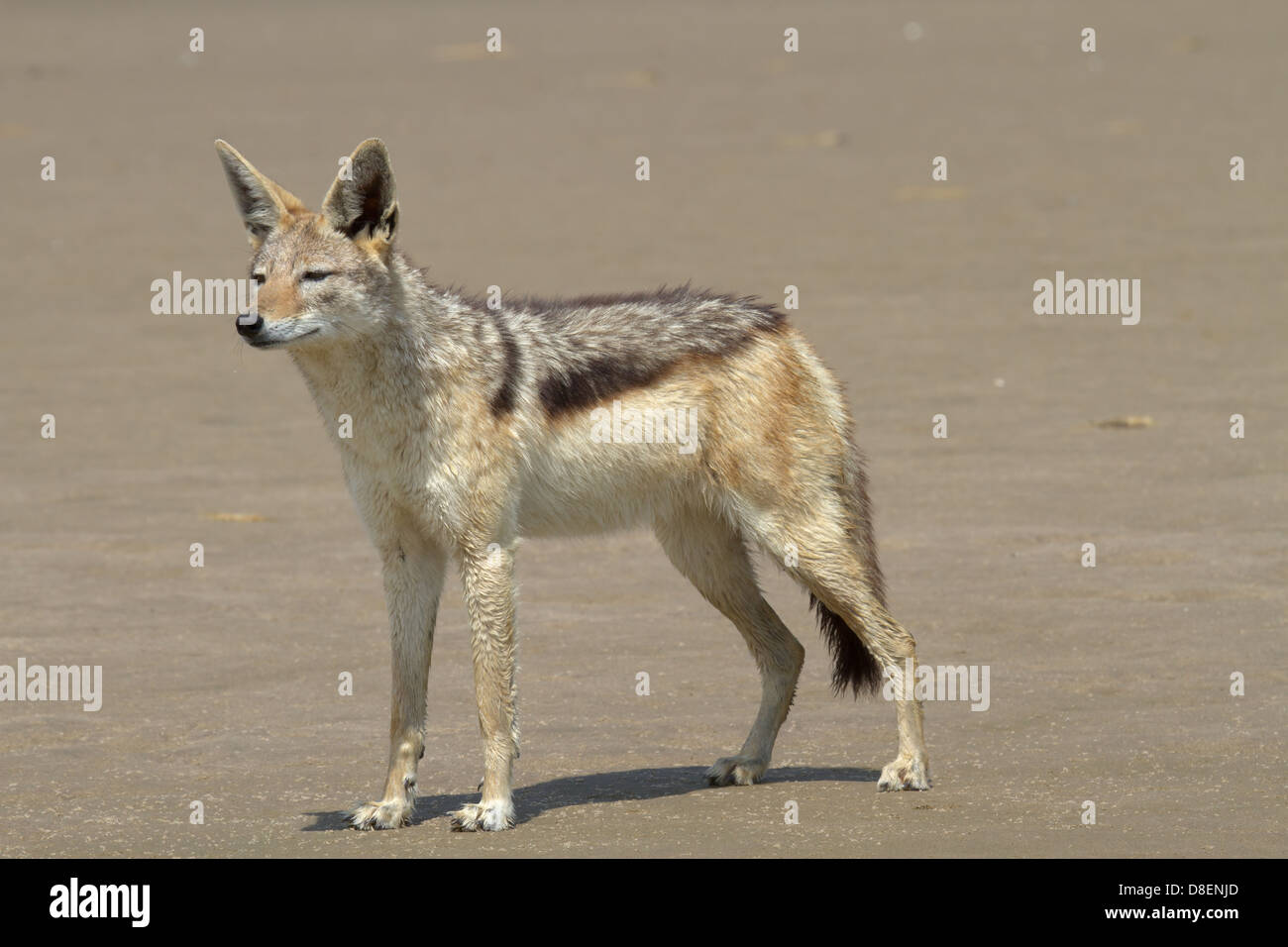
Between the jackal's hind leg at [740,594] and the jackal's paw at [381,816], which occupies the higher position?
the jackal's hind leg at [740,594]

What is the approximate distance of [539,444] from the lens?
7.76 metres

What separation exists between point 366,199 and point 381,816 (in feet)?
7.35

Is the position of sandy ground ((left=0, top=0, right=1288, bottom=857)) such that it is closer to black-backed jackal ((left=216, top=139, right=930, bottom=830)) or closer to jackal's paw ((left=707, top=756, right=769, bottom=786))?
jackal's paw ((left=707, top=756, right=769, bottom=786))

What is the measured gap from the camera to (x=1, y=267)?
67.4 ft

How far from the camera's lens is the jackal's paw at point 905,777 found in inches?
309

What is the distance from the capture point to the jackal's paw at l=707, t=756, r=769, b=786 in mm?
8156

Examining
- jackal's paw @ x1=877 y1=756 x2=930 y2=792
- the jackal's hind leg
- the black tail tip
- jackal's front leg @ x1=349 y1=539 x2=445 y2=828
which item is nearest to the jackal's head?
jackal's front leg @ x1=349 y1=539 x2=445 y2=828

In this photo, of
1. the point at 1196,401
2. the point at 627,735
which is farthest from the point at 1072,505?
the point at 627,735

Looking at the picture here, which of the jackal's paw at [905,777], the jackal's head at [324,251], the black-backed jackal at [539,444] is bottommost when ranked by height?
the jackal's paw at [905,777]

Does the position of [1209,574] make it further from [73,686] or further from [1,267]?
[1,267]

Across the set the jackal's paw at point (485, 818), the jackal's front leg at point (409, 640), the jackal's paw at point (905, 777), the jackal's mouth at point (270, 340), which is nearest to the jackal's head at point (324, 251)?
the jackal's mouth at point (270, 340)

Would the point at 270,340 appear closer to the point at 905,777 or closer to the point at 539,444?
the point at 539,444

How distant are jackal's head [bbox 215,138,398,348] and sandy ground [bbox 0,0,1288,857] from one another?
183cm

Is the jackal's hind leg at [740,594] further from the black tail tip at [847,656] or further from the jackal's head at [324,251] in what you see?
the jackal's head at [324,251]
